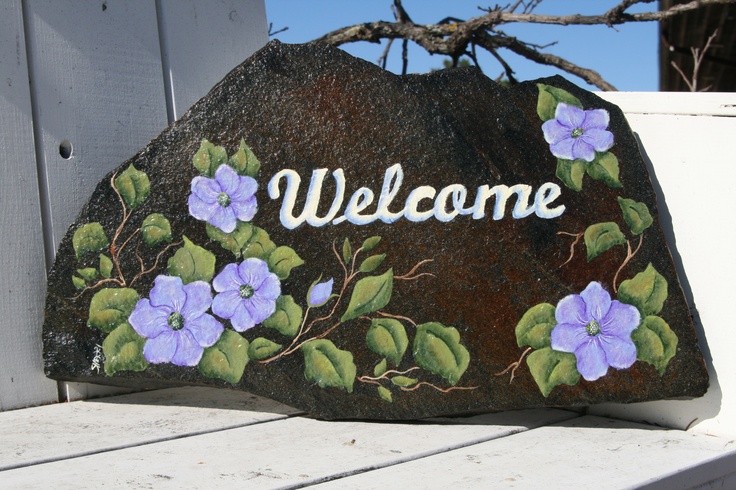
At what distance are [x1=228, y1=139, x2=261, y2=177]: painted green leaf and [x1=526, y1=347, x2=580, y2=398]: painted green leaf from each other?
23.8 inches

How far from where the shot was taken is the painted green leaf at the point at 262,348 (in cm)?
152

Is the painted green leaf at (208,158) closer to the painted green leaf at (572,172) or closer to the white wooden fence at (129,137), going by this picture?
the white wooden fence at (129,137)

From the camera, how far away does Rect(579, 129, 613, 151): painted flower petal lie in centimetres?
152

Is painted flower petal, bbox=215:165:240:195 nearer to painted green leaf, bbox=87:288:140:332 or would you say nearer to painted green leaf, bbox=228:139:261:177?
painted green leaf, bbox=228:139:261:177

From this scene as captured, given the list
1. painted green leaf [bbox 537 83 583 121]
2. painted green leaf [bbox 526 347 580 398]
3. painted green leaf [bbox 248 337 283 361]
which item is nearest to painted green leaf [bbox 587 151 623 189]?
painted green leaf [bbox 537 83 583 121]

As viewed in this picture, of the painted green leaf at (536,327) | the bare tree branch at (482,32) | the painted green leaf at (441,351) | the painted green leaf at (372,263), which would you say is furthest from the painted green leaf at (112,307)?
the bare tree branch at (482,32)

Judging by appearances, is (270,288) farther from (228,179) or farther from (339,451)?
(339,451)

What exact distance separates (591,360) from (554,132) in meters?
0.42

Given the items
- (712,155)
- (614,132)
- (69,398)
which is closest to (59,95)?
(69,398)

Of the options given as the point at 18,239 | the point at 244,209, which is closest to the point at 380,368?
the point at 244,209

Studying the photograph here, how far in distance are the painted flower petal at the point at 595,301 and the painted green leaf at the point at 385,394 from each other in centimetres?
38

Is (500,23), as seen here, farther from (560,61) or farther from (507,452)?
(507,452)

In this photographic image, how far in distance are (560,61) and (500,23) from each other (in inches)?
17.9

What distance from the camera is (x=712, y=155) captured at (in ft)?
4.61
